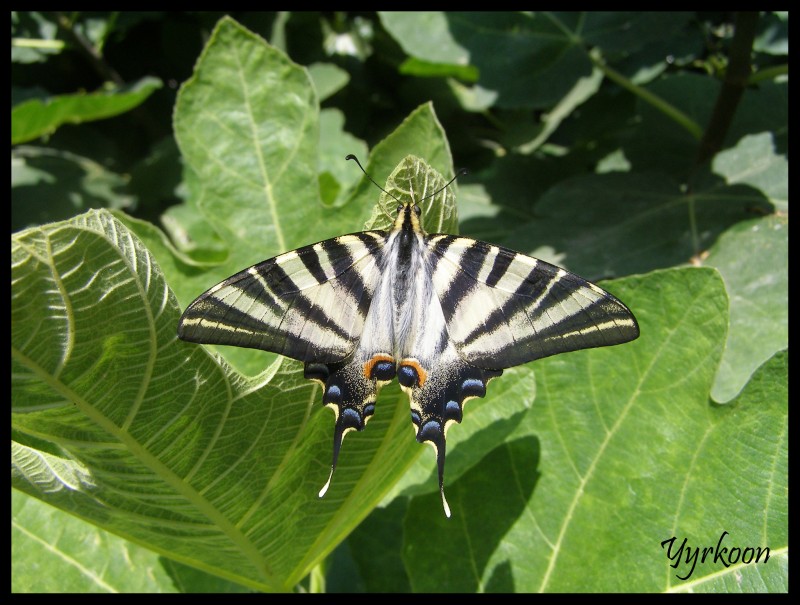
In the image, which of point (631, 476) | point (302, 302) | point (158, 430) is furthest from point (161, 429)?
point (631, 476)

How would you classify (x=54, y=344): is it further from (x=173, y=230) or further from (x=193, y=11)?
(x=193, y=11)

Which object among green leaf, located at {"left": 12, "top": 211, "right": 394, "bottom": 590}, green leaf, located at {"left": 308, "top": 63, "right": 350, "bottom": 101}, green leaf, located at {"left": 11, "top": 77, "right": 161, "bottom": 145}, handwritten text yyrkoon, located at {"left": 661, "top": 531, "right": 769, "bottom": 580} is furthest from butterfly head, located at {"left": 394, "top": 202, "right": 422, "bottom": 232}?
green leaf, located at {"left": 11, "top": 77, "right": 161, "bottom": 145}

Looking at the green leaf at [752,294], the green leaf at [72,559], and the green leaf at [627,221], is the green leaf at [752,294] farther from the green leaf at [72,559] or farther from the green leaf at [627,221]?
the green leaf at [72,559]

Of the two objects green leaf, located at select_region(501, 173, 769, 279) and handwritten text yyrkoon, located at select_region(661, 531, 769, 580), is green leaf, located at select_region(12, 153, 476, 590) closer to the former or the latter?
handwritten text yyrkoon, located at select_region(661, 531, 769, 580)

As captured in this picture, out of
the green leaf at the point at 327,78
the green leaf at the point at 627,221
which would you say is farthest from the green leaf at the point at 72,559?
the green leaf at the point at 327,78
